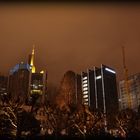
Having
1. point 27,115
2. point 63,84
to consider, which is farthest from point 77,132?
point 63,84

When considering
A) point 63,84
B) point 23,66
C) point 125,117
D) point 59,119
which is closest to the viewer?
point 59,119

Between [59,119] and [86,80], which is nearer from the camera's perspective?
[59,119]

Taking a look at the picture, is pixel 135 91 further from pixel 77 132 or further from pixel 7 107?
pixel 7 107

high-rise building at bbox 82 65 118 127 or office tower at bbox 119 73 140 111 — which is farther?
office tower at bbox 119 73 140 111

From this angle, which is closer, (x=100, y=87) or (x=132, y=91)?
(x=132, y=91)

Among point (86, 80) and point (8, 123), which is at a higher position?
point (86, 80)

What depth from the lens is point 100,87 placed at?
5281 cm

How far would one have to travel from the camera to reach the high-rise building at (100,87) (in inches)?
1950

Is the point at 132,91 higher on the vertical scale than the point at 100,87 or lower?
lower

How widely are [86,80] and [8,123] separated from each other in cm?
4424

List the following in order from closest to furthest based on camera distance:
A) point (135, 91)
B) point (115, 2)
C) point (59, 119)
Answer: point (115, 2) < point (59, 119) < point (135, 91)

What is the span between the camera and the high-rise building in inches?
1950

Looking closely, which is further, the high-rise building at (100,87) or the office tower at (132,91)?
the office tower at (132,91)

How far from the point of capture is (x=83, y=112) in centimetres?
1545
